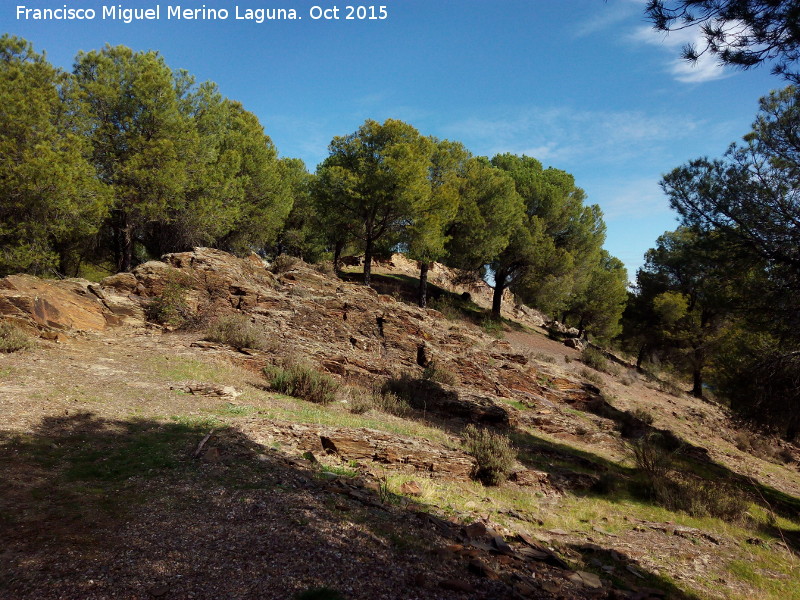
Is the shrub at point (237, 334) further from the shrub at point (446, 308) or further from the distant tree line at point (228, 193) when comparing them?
the shrub at point (446, 308)

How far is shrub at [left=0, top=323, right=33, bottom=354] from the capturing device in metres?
9.34

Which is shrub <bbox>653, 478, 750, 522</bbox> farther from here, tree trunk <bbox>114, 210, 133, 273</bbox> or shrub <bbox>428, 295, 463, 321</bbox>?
tree trunk <bbox>114, 210, 133, 273</bbox>

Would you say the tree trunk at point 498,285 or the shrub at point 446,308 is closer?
the shrub at point 446,308

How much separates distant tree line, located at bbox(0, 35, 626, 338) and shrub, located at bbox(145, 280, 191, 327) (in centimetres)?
452

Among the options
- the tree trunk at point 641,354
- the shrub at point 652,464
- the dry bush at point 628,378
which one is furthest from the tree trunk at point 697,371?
the shrub at point 652,464

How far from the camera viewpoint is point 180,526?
4.13m

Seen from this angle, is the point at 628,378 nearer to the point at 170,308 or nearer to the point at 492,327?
the point at 492,327

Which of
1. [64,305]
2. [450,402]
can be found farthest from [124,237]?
[450,402]

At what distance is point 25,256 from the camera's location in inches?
571

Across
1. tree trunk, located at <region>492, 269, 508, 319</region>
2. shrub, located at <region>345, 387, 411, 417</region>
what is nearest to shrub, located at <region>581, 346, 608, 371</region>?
tree trunk, located at <region>492, 269, 508, 319</region>

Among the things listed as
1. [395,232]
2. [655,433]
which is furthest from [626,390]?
[395,232]

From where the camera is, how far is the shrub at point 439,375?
15.5m

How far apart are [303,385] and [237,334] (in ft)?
11.3

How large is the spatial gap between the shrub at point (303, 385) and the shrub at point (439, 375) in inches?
193
